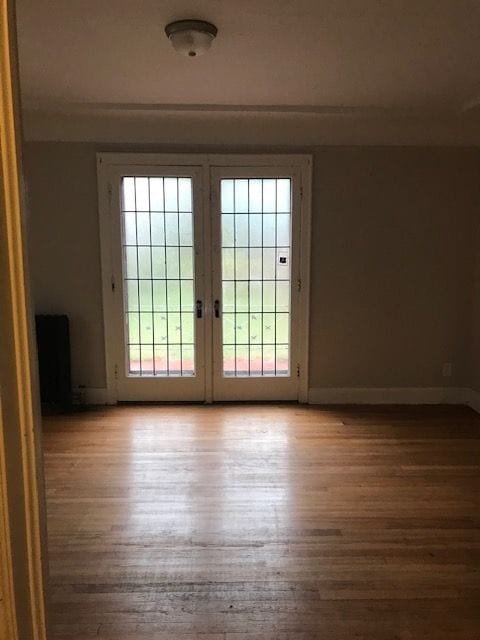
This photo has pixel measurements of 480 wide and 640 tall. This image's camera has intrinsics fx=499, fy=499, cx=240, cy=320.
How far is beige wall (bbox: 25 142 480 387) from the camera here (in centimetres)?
449

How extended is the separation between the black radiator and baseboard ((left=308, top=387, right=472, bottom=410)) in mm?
2294

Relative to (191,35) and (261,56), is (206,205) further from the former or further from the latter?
(191,35)

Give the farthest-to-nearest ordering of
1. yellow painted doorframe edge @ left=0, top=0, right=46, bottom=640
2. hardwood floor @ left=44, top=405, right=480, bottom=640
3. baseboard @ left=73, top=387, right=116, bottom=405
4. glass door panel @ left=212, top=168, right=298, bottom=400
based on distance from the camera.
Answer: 1. baseboard @ left=73, top=387, right=116, bottom=405
2. glass door panel @ left=212, top=168, right=298, bottom=400
3. hardwood floor @ left=44, top=405, right=480, bottom=640
4. yellow painted doorframe edge @ left=0, top=0, right=46, bottom=640

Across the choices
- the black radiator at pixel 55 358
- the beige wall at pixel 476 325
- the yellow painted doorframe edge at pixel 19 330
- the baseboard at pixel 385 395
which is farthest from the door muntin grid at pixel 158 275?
the yellow painted doorframe edge at pixel 19 330

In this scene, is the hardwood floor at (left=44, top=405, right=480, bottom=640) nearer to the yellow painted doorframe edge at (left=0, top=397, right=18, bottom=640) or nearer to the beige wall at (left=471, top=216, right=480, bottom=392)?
the beige wall at (left=471, top=216, right=480, bottom=392)

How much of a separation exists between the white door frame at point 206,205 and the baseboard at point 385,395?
385 mm

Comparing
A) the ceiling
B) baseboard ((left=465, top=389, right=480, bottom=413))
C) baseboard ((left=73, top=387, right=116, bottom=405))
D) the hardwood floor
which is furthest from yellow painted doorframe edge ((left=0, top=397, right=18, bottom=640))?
baseboard ((left=465, top=389, right=480, bottom=413))

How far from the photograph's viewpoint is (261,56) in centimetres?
289

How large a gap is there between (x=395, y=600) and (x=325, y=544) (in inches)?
18.3

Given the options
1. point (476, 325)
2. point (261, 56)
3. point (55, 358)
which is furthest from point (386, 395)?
point (261, 56)

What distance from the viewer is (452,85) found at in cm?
350

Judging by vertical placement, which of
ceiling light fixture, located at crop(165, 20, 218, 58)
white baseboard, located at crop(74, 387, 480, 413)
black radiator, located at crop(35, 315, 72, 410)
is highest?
ceiling light fixture, located at crop(165, 20, 218, 58)

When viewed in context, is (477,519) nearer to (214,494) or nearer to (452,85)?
(214,494)

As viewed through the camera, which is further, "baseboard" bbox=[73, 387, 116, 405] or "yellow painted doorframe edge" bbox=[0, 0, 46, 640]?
"baseboard" bbox=[73, 387, 116, 405]
